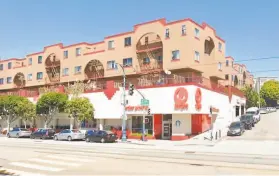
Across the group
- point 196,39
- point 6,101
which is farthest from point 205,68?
point 6,101

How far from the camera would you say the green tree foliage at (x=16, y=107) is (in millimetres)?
54906

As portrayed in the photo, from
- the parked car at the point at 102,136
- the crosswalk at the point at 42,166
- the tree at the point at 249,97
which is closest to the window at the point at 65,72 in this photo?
the parked car at the point at 102,136

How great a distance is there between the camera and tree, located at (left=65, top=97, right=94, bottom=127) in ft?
152

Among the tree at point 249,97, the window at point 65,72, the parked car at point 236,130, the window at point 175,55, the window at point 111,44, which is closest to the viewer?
the parked car at point 236,130

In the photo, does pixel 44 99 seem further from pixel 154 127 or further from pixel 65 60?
pixel 154 127

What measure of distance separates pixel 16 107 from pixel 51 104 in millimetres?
8761

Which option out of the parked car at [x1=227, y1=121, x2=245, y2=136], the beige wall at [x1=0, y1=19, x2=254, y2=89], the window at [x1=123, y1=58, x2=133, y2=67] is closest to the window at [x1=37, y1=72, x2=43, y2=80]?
the beige wall at [x1=0, y1=19, x2=254, y2=89]

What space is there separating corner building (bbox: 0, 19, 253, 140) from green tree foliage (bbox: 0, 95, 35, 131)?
10.0 ft

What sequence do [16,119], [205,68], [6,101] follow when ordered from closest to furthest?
[205,68] < [6,101] < [16,119]

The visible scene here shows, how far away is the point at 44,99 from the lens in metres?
50.6

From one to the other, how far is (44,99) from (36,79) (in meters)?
19.2

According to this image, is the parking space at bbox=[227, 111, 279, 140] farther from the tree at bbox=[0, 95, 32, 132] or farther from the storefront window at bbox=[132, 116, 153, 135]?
the tree at bbox=[0, 95, 32, 132]

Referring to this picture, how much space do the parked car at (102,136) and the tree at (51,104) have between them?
12.4 m

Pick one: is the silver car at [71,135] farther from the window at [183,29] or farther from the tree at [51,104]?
the window at [183,29]
